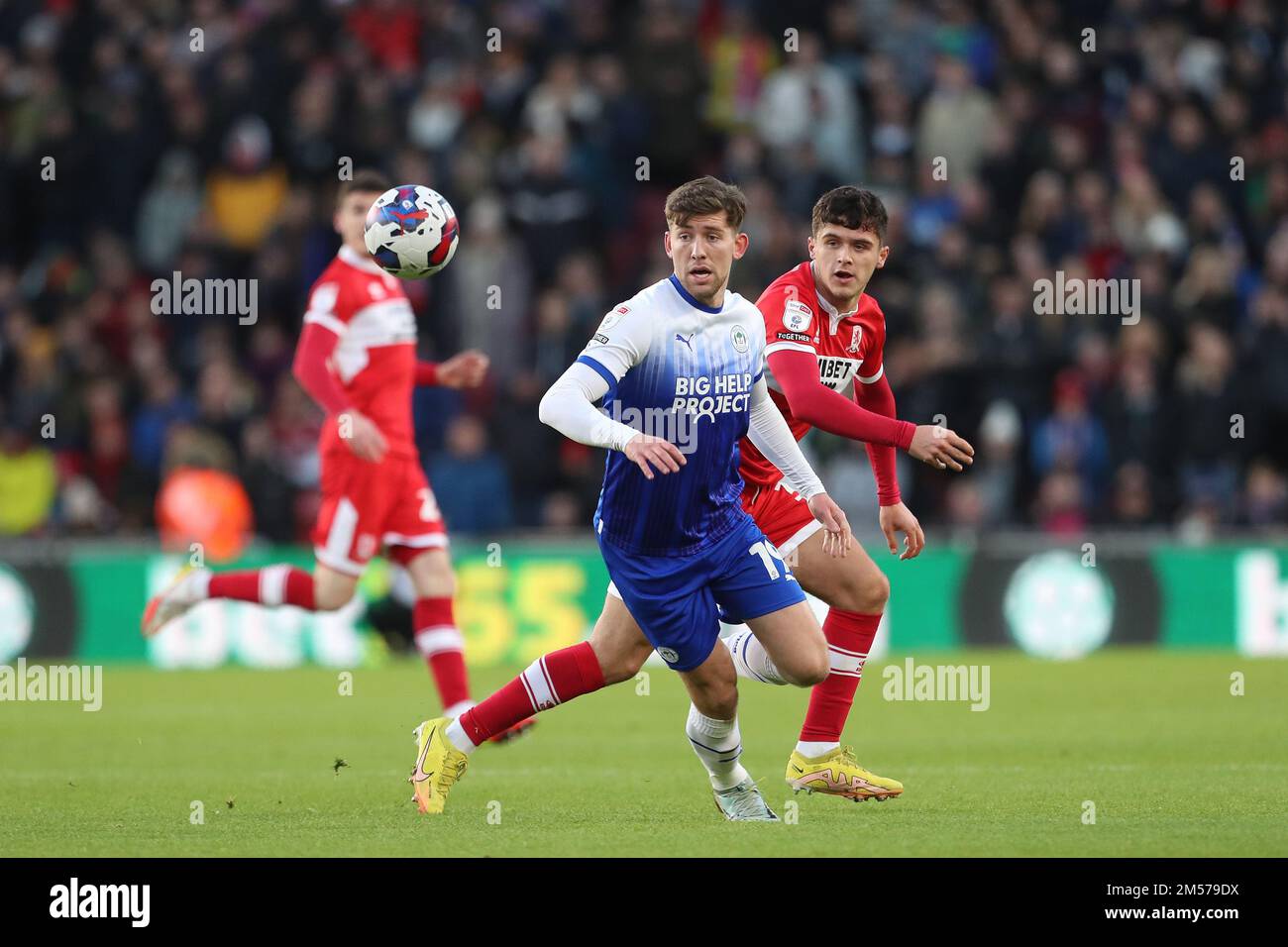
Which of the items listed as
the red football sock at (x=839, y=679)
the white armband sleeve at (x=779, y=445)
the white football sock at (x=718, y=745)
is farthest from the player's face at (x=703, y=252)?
the red football sock at (x=839, y=679)

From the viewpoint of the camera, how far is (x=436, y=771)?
322 inches

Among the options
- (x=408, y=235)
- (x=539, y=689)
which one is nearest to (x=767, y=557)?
(x=539, y=689)

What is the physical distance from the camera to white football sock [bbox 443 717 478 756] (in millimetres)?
8250

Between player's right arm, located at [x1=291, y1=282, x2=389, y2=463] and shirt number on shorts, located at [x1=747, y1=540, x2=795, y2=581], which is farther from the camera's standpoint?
player's right arm, located at [x1=291, y1=282, x2=389, y2=463]

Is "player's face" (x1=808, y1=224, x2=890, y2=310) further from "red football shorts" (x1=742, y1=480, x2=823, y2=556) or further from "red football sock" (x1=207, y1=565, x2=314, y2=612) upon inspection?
"red football sock" (x1=207, y1=565, x2=314, y2=612)

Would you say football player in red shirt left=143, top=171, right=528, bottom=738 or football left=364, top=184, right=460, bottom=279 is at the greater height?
football left=364, top=184, right=460, bottom=279

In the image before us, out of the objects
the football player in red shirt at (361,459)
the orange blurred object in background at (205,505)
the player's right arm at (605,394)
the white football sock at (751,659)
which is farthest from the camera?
the orange blurred object in background at (205,505)

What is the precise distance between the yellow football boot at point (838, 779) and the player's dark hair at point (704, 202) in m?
2.36

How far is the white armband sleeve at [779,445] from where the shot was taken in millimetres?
8008

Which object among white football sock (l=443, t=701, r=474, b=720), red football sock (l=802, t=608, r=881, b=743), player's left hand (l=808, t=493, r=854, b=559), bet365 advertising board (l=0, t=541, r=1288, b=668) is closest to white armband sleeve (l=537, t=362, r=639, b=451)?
player's left hand (l=808, t=493, r=854, b=559)

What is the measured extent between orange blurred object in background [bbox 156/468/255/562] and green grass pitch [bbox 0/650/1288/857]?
109 inches

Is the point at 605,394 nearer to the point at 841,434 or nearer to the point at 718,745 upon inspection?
the point at 841,434

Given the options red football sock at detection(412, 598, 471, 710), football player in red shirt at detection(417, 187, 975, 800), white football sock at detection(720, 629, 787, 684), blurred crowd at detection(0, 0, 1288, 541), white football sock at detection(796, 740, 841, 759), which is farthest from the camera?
blurred crowd at detection(0, 0, 1288, 541)

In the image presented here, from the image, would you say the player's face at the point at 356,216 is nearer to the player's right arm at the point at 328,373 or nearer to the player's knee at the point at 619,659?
the player's right arm at the point at 328,373
